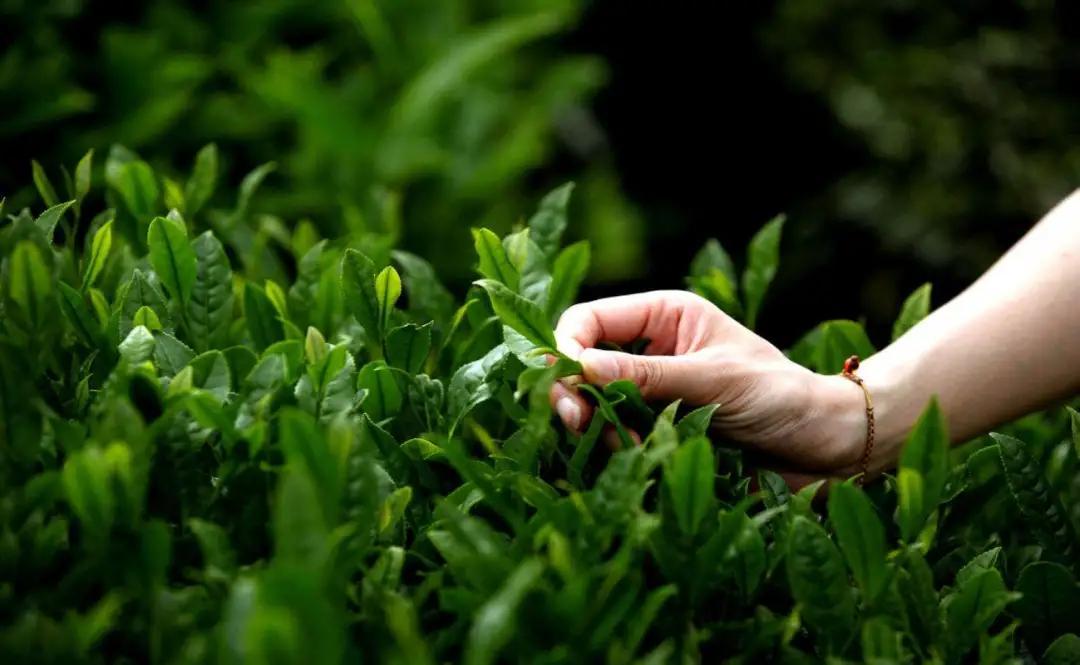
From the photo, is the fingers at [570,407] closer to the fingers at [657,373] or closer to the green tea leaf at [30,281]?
the fingers at [657,373]

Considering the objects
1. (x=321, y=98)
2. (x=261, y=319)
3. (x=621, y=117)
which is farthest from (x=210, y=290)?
(x=621, y=117)

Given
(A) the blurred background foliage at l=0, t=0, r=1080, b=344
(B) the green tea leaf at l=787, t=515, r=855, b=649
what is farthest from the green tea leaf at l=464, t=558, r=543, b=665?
(A) the blurred background foliage at l=0, t=0, r=1080, b=344

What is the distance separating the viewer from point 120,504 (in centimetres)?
134

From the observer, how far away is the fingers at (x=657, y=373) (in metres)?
1.78

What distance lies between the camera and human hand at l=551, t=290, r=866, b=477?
1.88 meters

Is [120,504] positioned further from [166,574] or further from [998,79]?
[998,79]

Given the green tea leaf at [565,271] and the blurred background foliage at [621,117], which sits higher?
the green tea leaf at [565,271]

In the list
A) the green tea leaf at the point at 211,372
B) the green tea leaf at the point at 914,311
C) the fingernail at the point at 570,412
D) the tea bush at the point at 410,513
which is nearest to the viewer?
the tea bush at the point at 410,513

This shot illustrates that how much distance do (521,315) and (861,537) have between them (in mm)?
526

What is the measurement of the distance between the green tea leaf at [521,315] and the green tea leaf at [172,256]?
45cm

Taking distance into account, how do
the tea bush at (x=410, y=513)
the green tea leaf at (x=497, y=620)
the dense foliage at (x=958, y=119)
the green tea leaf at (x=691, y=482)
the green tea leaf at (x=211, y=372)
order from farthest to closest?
the dense foliage at (x=958, y=119) → the green tea leaf at (x=211, y=372) → the green tea leaf at (x=691, y=482) → the tea bush at (x=410, y=513) → the green tea leaf at (x=497, y=620)

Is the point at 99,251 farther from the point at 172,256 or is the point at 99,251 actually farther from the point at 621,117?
the point at 621,117

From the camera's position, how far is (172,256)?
183cm

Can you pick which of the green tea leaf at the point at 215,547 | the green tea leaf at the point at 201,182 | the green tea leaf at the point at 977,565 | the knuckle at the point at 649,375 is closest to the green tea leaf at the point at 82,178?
the green tea leaf at the point at 201,182
